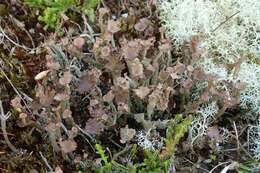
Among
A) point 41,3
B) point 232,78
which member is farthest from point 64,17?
point 232,78

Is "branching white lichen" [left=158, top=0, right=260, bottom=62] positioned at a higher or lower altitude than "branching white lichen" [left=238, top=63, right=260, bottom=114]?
higher

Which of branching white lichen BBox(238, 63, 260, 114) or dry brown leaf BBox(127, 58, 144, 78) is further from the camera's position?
branching white lichen BBox(238, 63, 260, 114)

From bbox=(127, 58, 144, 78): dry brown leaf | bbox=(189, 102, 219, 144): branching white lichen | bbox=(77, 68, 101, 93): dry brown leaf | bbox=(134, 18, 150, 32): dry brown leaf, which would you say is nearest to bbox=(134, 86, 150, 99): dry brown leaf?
bbox=(127, 58, 144, 78): dry brown leaf

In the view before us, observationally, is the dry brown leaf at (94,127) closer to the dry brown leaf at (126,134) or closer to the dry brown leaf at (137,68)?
the dry brown leaf at (126,134)

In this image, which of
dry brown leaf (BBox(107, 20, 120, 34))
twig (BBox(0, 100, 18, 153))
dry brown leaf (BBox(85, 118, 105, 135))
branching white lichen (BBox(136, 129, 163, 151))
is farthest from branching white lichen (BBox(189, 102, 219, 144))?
twig (BBox(0, 100, 18, 153))

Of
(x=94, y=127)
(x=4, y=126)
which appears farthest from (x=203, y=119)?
(x=4, y=126)


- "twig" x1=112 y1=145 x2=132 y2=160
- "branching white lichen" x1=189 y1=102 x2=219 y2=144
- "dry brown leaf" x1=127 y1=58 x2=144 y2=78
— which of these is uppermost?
"dry brown leaf" x1=127 y1=58 x2=144 y2=78

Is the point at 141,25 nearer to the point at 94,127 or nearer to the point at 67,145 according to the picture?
the point at 94,127

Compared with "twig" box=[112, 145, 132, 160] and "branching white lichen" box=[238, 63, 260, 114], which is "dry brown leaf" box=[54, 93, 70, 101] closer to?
"twig" box=[112, 145, 132, 160]

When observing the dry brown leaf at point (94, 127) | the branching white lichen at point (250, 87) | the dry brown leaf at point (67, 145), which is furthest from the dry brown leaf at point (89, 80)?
the branching white lichen at point (250, 87)

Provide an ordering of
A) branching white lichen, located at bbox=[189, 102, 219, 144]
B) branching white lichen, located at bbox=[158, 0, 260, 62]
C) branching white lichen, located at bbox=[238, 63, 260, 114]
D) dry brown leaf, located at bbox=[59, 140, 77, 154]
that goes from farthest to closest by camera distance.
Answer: branching white lichen, located at bbox=[158, 0, 260, 62]
branching white lichen, located at bbox=[238, 63, 260, 114]
branching white lichen, located at bbox=[189, 102, 219, 144]
dry brown leaf, located at bbox=[59, 140, 77, 154]

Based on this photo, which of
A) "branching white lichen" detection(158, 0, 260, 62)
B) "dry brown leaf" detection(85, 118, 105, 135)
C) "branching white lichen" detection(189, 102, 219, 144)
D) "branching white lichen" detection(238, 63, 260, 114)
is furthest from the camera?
"branching white lichen" detection(158, 0, 260, 62)
